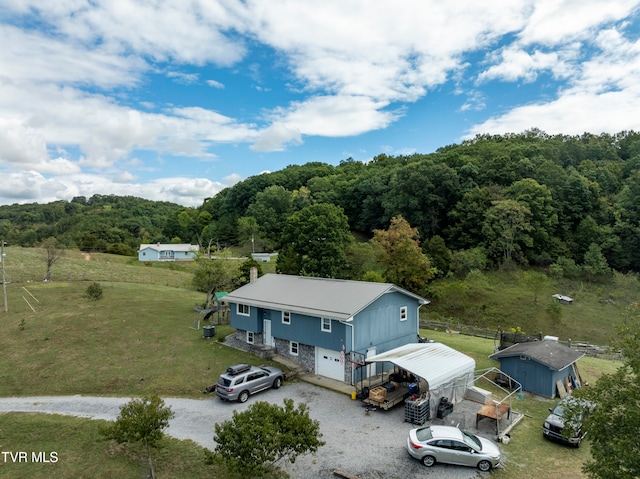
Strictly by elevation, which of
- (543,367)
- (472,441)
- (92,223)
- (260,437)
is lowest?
(472,441)

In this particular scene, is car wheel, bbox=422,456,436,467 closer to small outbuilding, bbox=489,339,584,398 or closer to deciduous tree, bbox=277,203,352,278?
small outbuilding, bbox=489,339,584,398

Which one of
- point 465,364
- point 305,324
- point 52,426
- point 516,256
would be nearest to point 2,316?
point 52,426

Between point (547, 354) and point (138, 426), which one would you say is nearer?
point (138, 426)

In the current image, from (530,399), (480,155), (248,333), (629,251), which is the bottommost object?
(530,399)

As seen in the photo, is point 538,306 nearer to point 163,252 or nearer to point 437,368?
point 437,368

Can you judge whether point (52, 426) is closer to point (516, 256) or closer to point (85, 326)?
point (85, 326)

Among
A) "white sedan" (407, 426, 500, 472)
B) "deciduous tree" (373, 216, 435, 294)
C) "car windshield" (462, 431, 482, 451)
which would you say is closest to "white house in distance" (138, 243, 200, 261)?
"deciduous tree" (373, 216, 435, 294)

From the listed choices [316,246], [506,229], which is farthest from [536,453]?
[506,229]
